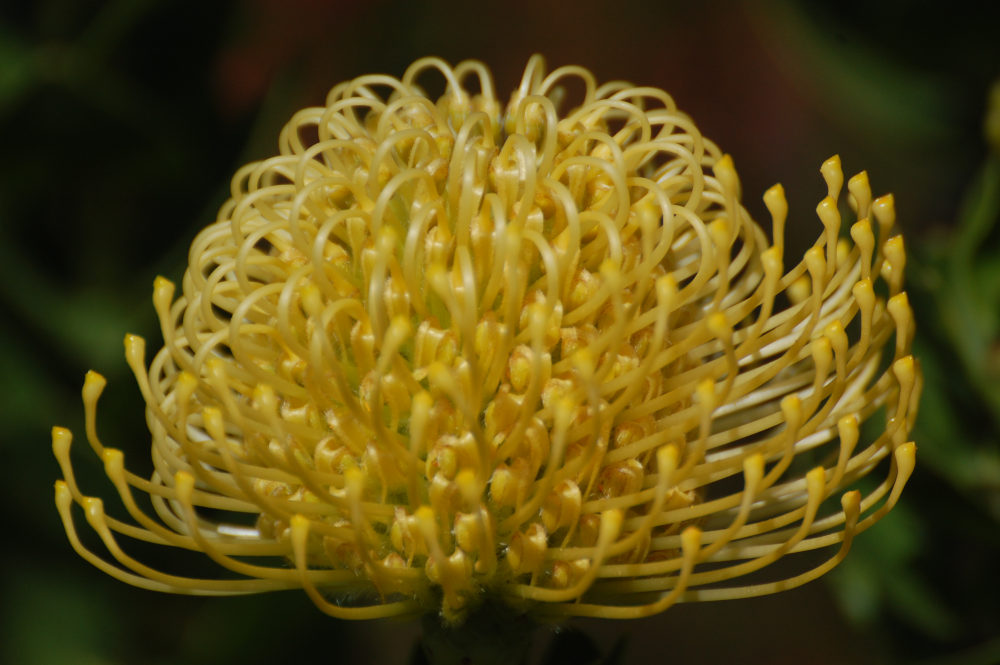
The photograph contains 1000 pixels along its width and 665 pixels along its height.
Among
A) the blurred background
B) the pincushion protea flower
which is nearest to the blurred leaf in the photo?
the blurred background

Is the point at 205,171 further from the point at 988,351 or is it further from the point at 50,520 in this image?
the point at 988,351

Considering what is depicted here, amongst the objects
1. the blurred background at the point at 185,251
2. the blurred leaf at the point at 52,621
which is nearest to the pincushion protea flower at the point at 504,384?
the blurred background at the point at 185,251

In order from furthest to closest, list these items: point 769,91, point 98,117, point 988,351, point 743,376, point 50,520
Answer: point 769,91 → point 98,117 → point 50,520 → point 988,351 → point 743,376

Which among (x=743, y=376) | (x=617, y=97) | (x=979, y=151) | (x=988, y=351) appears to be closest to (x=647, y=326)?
(x=743, y=376)

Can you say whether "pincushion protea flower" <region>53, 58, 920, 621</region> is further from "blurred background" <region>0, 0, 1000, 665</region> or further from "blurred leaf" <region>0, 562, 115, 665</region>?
"blurred leaf" <region>0, 562, 115, 665</region>

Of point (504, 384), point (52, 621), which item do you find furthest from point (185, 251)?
point (504, 384)

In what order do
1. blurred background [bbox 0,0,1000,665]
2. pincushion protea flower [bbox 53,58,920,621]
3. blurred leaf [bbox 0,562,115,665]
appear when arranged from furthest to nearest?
blurred leaf [bbox 0,562,115,665], blurred background [bbox 0,0,1000,665], pincushion protea flower [bbox 53,58,920,621]
